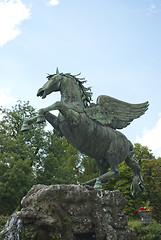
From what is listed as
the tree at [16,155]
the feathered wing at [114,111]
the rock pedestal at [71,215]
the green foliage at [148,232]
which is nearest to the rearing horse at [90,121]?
the feathered wing at [114,111]

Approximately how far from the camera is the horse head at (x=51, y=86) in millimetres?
6466

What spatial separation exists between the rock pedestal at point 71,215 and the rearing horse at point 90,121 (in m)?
0.88

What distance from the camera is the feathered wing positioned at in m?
6.68

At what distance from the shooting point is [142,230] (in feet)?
39.3

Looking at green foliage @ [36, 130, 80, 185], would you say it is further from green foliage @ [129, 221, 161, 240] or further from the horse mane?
the horse mane

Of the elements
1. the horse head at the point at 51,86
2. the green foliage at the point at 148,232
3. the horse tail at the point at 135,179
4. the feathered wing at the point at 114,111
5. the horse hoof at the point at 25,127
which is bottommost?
the green foliage at the point at 148,232

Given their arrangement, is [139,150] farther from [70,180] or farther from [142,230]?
[142,230]

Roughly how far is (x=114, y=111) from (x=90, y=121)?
1.02 metres

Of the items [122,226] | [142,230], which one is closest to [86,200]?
[122,226]

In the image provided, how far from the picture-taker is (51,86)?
21.3ft

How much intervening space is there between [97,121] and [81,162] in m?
23.9

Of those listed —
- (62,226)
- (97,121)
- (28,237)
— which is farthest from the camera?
(97,121)

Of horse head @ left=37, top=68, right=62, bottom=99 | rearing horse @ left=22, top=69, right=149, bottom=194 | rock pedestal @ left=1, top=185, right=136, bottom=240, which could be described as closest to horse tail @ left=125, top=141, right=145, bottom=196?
rearing horse @ left=22, top=69, right=149, bottom=194

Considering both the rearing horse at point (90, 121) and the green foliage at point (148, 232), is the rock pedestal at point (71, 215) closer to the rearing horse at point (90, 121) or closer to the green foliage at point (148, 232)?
the rearing horse at point (90, 121)
